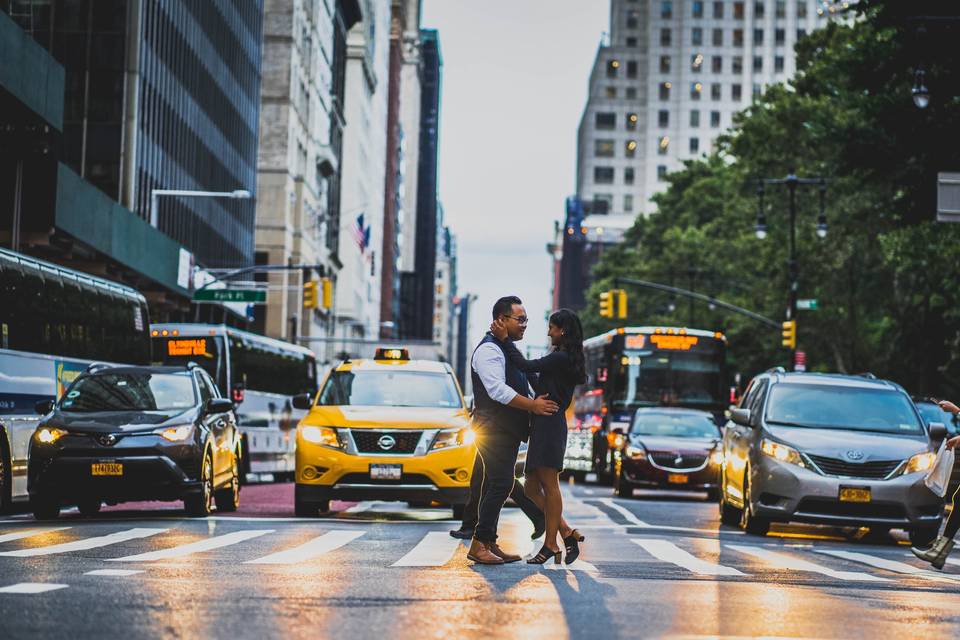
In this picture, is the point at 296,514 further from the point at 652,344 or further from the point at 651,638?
the point at 652,344

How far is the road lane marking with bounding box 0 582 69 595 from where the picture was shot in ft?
31.4

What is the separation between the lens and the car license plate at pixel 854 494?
1819 cm

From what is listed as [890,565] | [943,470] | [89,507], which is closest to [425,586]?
[890,565]

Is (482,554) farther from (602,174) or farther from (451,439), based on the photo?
(602,174)

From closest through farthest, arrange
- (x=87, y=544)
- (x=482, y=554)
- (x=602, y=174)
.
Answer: (x=482, y=554)
(x=87, y=544)
(x=602, y=174)

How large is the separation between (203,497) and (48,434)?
6.04ft

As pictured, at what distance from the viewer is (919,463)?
18.5 meters

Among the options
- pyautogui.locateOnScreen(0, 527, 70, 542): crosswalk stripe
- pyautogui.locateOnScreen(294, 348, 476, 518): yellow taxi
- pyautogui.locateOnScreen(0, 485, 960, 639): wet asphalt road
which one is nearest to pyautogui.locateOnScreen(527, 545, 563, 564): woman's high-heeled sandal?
pyautogui.locateOnScreen(0, 485, 960, 639): wet asphalt road

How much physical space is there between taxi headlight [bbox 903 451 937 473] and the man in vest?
22.9 feet

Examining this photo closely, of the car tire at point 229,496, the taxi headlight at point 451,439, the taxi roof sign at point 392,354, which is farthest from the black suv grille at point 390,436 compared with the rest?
the car tire at point 229,496

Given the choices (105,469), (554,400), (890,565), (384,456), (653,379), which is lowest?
(890,565)

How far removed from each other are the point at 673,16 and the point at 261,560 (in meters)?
158

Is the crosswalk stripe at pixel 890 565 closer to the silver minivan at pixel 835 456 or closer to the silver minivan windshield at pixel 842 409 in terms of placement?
the silver minivan at pixel 835 456

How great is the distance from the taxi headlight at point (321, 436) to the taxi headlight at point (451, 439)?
3.59 feet
